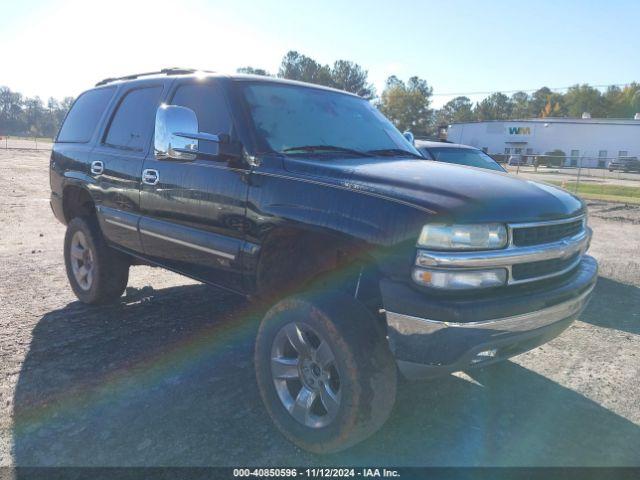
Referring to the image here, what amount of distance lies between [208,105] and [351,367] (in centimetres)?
214

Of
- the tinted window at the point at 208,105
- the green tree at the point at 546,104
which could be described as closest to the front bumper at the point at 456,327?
the tinted window at the point at 208,105

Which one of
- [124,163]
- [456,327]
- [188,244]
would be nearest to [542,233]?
[456,327]

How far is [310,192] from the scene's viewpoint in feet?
8.90

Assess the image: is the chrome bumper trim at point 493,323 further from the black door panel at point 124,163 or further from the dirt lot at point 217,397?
the black door panel at point 124,163

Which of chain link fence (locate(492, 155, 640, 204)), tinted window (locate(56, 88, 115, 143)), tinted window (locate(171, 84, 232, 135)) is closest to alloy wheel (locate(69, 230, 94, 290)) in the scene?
tinted window (locate(56, 88, 115, 143))

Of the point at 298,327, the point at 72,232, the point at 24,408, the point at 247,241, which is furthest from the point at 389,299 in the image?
the point at 72,232

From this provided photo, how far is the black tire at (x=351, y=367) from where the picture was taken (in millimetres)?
2404

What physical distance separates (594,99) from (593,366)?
109 metres

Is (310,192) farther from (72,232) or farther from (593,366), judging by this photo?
(72,232)

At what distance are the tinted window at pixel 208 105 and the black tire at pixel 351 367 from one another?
1.44 meters

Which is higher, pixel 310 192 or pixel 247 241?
pixel 310 192

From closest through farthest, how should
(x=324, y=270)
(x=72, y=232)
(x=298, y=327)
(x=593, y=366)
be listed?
(x=298, y=327)
(x=324, y=270)
(x=593, y=366)
(x=72, y=232)

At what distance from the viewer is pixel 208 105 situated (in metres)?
3.52

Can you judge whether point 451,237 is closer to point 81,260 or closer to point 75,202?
point 81,260
